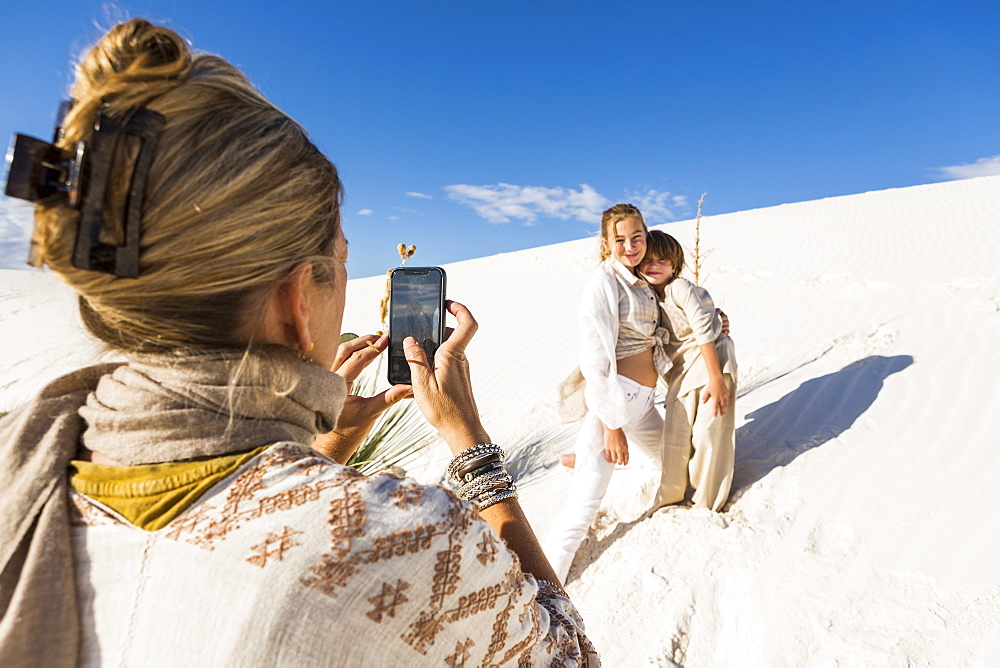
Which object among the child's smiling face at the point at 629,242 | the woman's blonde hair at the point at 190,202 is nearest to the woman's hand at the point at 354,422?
the woman's blonde hair at the point at 190,202

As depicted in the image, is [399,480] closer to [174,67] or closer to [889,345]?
[174,67]

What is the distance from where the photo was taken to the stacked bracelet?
1204 mm

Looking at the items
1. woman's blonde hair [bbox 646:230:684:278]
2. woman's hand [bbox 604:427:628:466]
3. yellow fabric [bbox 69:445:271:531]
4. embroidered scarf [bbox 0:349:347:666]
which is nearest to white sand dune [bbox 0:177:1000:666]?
embroidered scarf [bbox 0:349:347:666]

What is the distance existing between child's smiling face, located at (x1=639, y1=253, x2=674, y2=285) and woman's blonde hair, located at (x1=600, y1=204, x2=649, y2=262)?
0.59ft

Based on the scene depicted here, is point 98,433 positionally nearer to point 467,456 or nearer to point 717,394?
point 467,456

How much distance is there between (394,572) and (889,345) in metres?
5.36

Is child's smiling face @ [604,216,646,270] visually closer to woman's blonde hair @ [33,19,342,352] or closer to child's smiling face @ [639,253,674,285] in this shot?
child's smiling face @ [639,253,674,285]

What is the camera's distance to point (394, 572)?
73 centimetres

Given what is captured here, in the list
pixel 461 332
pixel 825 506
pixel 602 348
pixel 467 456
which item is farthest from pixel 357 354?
pixel 825 506

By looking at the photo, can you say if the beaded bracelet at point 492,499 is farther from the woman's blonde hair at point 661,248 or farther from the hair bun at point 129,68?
the woman's blonde hair at point 661,248

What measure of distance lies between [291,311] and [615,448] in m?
2.60

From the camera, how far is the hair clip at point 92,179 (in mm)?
709

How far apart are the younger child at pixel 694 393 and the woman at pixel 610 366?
4.5 inches

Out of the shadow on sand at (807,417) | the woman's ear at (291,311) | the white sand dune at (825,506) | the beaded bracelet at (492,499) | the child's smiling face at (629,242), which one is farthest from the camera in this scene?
the shadow on sand at (807,417)
